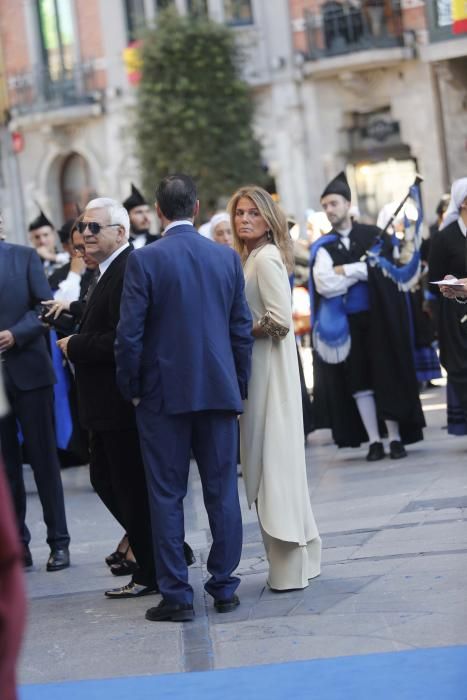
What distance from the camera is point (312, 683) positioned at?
18.0 ft

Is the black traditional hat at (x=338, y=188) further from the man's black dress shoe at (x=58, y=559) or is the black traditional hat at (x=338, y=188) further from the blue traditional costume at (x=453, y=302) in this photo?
the man's black dress shoe at (x=58, y=559)

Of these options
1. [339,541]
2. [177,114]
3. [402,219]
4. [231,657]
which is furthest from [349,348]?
[177,114]

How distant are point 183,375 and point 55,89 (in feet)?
92.0

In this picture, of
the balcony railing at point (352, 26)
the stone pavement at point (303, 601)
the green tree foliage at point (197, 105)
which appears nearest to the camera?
the stone pavement at point (303, 601)

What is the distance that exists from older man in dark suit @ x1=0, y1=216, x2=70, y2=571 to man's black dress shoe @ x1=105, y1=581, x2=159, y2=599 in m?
1.10

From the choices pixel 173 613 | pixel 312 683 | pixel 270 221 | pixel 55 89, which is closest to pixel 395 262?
pixel 270 221

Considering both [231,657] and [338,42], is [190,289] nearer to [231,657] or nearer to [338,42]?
[231,657]

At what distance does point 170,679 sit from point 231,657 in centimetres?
37

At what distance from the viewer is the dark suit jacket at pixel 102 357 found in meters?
7.08

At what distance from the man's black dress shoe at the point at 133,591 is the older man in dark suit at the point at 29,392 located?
43.3 inches

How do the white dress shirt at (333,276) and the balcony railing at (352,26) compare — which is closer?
the white dress shirt at (333,276)

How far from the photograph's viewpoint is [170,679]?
18.9 ft

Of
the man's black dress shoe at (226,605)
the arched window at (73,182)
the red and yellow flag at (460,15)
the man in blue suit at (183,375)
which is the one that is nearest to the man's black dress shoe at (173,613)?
the man in blue suit at (183,375)

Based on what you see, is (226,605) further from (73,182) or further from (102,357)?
(73,182)
